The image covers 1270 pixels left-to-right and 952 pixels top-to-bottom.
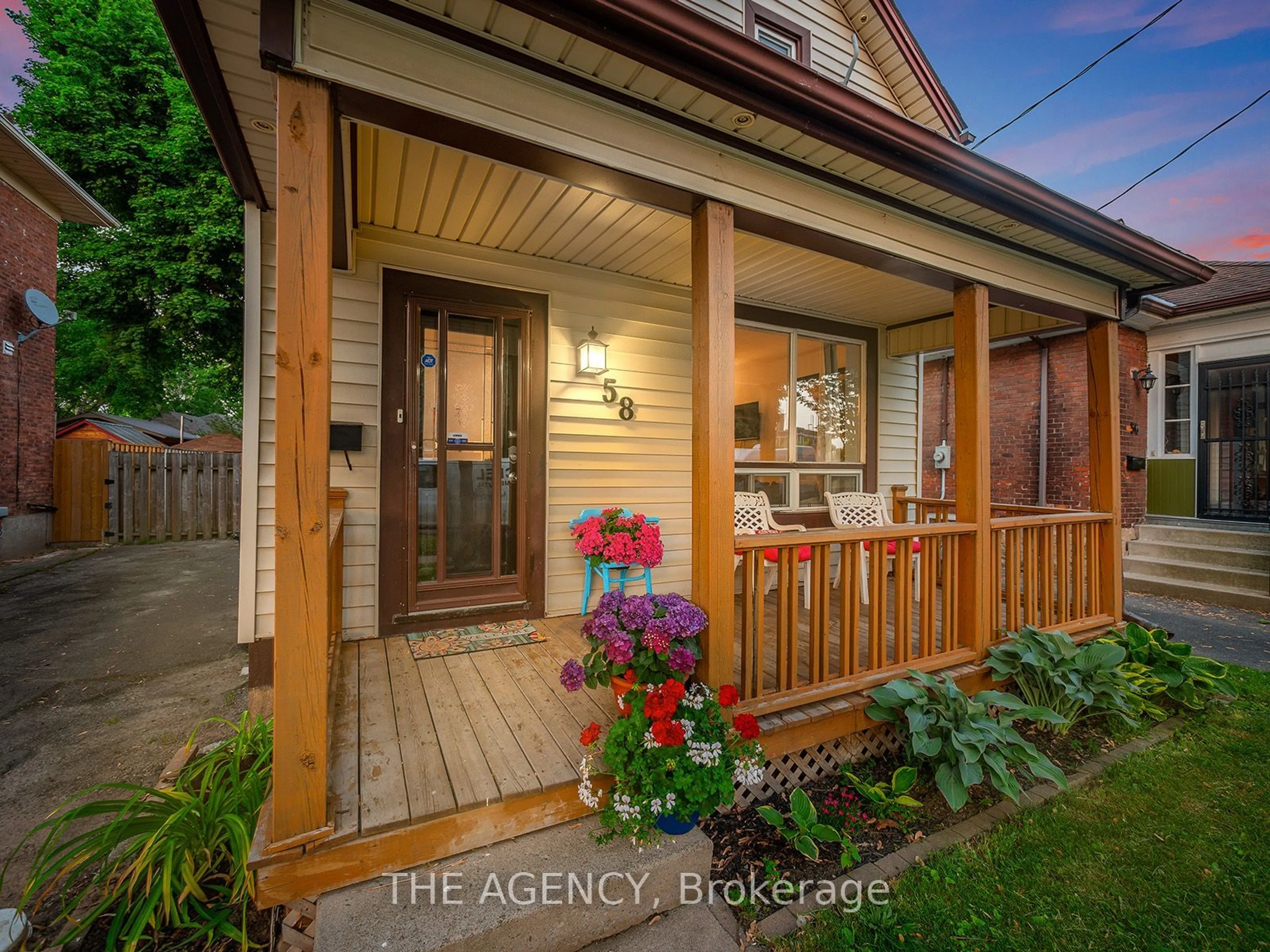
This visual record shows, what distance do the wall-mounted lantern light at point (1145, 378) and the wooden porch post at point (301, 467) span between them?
976 centimetres

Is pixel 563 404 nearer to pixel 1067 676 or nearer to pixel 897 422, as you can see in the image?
pixel 1067 676

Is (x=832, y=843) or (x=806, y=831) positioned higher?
(x=806, y=831)

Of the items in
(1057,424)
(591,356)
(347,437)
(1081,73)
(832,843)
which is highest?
(1081,73)

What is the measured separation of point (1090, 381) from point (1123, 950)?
379cm

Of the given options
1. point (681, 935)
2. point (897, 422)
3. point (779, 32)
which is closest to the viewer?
point (681, 935)

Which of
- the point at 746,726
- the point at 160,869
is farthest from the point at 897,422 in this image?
the point at 160,869

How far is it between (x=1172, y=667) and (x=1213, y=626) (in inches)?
100.0

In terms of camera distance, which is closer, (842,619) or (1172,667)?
(842,619)

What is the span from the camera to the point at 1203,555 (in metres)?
6.02

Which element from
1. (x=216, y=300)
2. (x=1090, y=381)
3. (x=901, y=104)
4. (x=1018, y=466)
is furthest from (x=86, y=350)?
(x=1018, y=466)

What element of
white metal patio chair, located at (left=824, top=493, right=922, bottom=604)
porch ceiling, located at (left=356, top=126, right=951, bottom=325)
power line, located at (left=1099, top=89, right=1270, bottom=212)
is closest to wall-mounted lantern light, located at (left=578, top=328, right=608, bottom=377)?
porch ceiling, located at (left=356, top=126, right=951, bottom=325)

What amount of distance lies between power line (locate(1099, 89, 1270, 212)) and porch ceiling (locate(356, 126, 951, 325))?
10.2 feet

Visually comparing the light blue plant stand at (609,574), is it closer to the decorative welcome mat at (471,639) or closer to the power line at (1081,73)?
the decorative welcome mat at (471,639)

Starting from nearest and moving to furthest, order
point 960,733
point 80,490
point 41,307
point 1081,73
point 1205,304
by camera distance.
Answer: point 960,733
point 1081,73
point 1205,304
point 41,307
point 80,490
